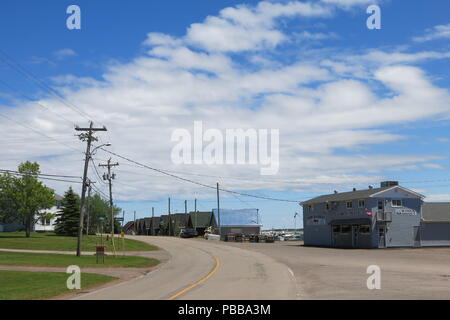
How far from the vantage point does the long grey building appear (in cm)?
6450

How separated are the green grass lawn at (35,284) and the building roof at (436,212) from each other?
5105 cm

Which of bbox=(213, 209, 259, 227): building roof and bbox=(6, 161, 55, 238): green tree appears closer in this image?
bbox=(6, 161, 55, 238): green tree

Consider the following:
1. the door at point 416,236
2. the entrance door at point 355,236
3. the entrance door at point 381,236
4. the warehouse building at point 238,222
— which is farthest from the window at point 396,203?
the warehouse building at point 238,222

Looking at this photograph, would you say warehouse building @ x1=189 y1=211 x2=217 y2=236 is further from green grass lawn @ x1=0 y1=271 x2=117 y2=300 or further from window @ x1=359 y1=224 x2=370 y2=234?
green grass lawn @ x1=0 y1=271 x2=117 y2=300

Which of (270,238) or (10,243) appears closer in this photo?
(10,243)

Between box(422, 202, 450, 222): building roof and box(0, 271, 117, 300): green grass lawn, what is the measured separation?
51.1m

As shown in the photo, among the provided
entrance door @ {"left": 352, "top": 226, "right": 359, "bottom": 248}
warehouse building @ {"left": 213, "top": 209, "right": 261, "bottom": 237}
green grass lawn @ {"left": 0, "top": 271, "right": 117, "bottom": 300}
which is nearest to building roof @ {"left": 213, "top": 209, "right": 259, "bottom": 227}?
warehouse building @ {"left": 213, "top": 209, "right": 261, "bottom": 237}

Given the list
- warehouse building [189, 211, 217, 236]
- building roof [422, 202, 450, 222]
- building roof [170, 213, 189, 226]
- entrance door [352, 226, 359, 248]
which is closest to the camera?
entrance door [352, 226, 359, 248]

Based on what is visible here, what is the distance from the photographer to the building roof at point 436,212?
6719 centimetres

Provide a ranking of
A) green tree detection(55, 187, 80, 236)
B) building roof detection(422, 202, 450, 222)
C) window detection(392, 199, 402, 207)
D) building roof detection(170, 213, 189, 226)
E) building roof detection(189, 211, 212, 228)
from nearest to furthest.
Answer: window detection(392, 199, 402, 207) < building roof detection(422, 202, 450, 222) < green tree detection(55, 187, 80, 236) < building roof detection(189, 211, 212, 228) < building roof detection(170, 213, 189, 226)
